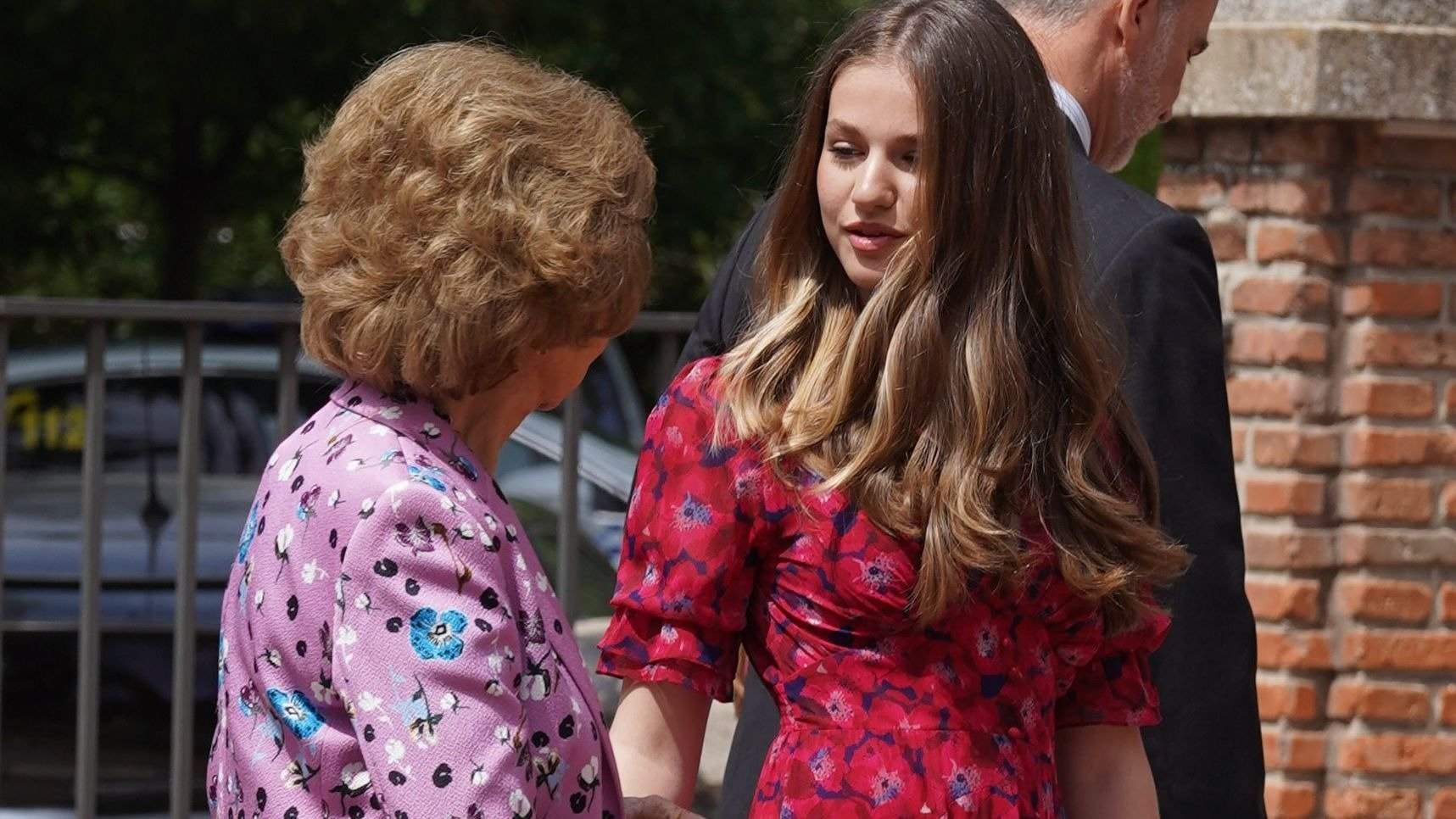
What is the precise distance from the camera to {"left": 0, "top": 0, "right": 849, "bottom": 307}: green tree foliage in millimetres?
9492

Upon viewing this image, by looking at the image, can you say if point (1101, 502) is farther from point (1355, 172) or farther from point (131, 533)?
point (131, 533)

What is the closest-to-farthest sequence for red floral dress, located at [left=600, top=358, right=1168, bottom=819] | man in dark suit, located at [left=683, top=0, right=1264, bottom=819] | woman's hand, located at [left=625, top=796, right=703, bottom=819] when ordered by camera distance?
woman's hand, located at [left=625, top=796, right=703, bottom=819], red floral dress, located at [left=600, top=358, right=1168, bottom=819], man in dark suit, located at [left=683, top=0, right=1264, bottom=819]

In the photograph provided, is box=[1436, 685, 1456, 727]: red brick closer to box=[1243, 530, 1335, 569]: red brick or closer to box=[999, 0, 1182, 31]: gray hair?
box=[1243, 530, 1335, 569]: red brick

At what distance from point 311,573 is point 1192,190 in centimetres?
257

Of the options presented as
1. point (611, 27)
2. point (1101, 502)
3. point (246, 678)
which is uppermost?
point (611, 27)

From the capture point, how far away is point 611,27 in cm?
1086

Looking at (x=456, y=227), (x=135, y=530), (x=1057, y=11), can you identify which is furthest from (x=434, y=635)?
(x=135, y=530)

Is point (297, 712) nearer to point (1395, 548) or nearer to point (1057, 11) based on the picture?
point (1057, 11)

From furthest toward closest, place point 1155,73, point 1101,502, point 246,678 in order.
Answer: point 1155,73
point 1101,502
point 246,678

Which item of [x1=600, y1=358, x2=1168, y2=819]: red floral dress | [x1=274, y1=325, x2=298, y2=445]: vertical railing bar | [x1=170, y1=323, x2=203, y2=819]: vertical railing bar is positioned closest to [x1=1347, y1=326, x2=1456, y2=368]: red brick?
[x1=600, y1=358, x2=1168, y2=819]: red floral dress

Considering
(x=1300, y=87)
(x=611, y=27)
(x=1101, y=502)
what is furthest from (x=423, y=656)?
(x=611, y=27)

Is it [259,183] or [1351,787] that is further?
[259,183]

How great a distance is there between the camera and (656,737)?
2.02 meters

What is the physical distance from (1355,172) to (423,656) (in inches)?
104
